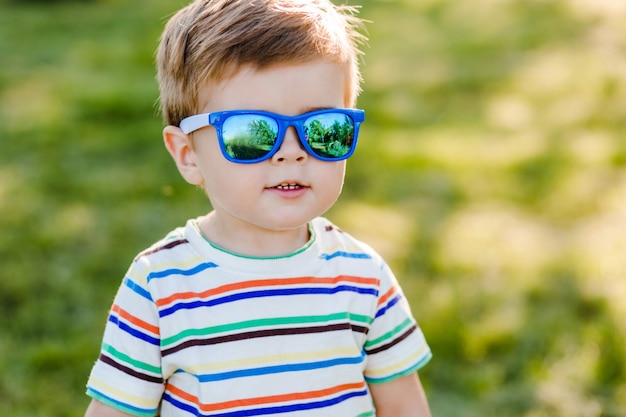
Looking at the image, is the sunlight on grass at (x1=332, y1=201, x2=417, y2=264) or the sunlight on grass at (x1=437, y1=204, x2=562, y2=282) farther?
the sunlight on grass at (x1=332, y1=201, x2=417, y2=264)

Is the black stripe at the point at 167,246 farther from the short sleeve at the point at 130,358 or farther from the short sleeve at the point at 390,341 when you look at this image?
the short sleeve at the point at 390,341

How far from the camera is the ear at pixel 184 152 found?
1.89 metres

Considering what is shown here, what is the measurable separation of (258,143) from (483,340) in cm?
192

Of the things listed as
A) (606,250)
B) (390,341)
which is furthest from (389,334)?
(606,250)

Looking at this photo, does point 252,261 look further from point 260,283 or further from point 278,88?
point 278,88

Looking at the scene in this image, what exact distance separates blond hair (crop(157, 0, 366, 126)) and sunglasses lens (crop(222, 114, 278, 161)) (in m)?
0.10

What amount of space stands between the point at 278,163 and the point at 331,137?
12 cm

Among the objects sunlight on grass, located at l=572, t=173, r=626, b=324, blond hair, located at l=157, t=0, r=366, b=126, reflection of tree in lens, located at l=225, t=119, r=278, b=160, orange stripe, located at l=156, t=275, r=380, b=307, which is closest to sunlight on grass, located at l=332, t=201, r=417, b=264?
sunlight on grass, located at l=572, t=173, r=626, b=324

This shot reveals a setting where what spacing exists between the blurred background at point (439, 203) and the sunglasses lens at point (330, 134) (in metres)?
1.60

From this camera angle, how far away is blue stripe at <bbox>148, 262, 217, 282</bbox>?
1.77 meters

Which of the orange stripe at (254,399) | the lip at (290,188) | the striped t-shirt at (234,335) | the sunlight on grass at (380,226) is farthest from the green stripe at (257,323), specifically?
the sunlight on grass at (380,226)

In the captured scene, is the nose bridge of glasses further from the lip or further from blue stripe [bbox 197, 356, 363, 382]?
blue stripe [bbox 197, 356, 363, 382]

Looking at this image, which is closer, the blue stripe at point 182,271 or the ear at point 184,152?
the blue stripe at point 182,271

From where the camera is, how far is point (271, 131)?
5.53 ft
